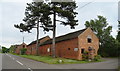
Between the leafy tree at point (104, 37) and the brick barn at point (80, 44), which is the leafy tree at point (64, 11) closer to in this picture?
the brick barn at point (80, 44)

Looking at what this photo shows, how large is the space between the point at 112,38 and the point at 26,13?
88.0ft

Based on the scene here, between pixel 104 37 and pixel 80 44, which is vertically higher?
pixel 104 37

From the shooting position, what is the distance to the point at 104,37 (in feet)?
175

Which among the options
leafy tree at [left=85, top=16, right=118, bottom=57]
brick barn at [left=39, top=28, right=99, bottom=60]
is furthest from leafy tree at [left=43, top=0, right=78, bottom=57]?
leafy tree at [left=85, top=16, right=118, bottom=57]

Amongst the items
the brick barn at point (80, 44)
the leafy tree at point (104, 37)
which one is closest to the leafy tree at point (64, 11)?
the brick barn at point (80, 44)

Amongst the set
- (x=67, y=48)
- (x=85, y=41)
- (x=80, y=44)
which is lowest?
(x=67, y=48)

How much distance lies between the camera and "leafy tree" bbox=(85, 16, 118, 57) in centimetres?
5072

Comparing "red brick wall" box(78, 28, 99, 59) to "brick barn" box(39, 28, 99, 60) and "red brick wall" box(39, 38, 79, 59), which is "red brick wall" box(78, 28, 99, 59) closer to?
"brick barn" box(39, 28, 99, 60)

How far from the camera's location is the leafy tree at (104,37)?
1997 inches

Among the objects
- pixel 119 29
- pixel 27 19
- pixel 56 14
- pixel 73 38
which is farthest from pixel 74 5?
pixel 119 29

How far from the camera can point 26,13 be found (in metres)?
45.0

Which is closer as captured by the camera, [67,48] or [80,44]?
[80,44]

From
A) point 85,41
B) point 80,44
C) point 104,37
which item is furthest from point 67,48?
point 104,37

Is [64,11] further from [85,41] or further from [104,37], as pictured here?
[104,37]
